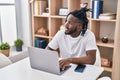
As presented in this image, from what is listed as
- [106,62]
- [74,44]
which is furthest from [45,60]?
[106,62]

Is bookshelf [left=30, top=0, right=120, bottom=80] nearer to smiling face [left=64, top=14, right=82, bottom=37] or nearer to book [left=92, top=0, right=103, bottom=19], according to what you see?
book [left=92, top=0, right=103, bottom=19]

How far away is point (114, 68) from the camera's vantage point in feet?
8.32

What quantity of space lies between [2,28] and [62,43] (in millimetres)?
1536

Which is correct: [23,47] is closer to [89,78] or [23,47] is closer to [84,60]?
[84,60]

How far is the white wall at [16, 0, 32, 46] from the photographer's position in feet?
10.9

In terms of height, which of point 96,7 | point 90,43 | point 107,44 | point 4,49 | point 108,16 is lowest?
point 4,49

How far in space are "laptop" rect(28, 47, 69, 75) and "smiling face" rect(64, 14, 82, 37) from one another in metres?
0.57

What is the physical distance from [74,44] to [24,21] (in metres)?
1.70

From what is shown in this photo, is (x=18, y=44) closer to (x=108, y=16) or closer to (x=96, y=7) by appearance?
(x=96, y=7)

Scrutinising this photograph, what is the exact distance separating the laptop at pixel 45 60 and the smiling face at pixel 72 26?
0.57 metres

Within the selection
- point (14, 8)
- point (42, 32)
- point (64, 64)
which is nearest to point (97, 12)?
point (42, 32)

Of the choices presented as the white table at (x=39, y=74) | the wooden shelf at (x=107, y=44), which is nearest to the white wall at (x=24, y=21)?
the wooden shelf at (x=107, y=44)

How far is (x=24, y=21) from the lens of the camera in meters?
3.38

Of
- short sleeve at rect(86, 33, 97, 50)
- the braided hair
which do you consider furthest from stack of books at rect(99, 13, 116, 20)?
short sleeve at rect(86, 33, 97, 50)
